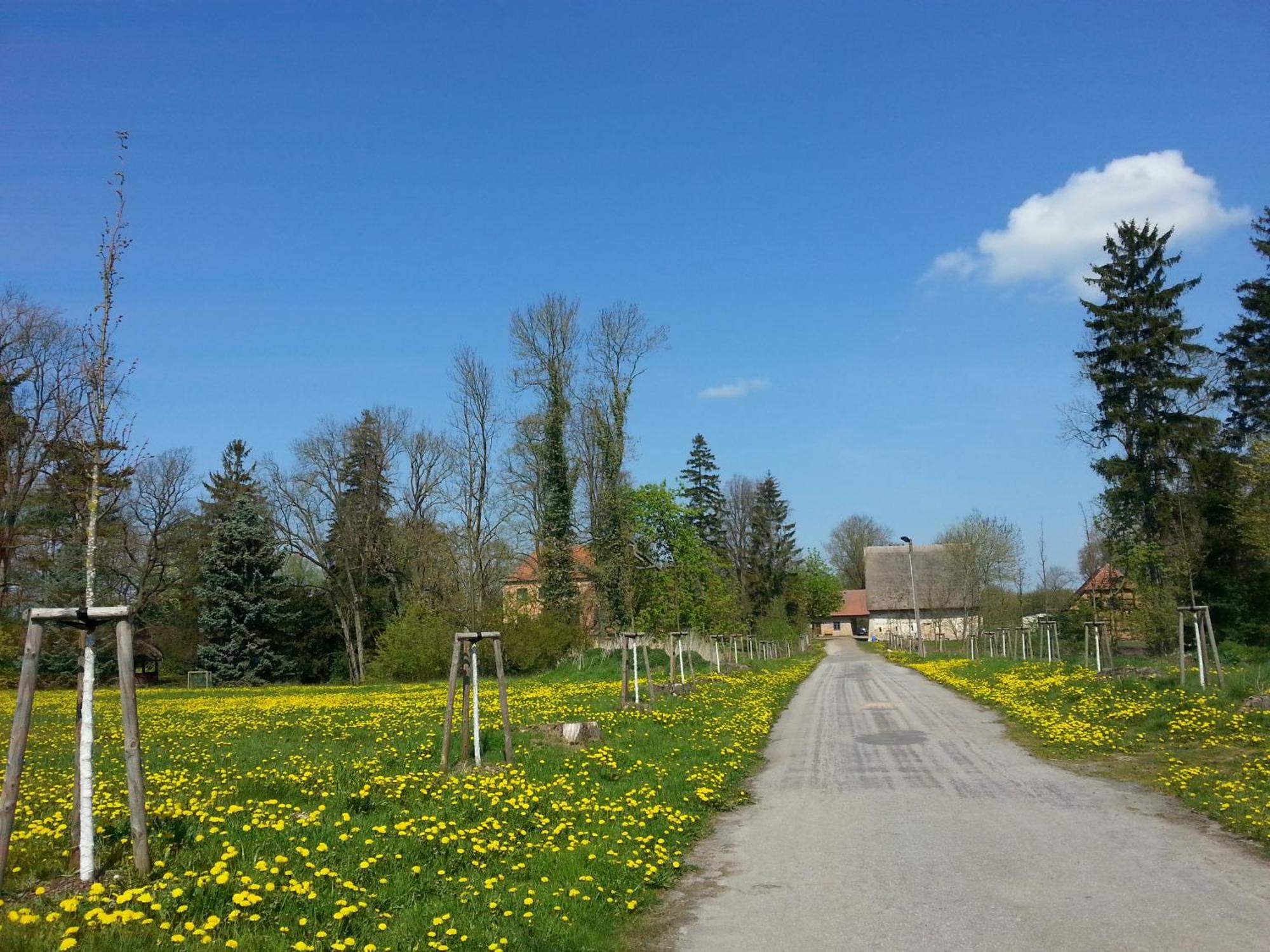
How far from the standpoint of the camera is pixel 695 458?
240 ft

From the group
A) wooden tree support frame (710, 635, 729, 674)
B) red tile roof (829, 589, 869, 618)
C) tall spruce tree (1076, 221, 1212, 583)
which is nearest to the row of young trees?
tall spruce tree (1076, 221, 1212, 583)

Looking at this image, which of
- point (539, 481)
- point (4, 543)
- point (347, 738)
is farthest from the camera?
point (539, 481)

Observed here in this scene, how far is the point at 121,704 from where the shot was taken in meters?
5.79

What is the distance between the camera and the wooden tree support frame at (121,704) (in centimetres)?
518

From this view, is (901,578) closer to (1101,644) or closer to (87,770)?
(1101,644)

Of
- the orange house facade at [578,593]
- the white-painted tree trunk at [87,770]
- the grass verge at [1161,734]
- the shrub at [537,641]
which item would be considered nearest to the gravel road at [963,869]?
the grass verge at [1161,734]

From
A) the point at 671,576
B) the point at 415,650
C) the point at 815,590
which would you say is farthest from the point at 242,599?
the point at 815,590

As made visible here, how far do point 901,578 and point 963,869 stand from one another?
8058cm

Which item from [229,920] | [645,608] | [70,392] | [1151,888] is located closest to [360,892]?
[229,920]

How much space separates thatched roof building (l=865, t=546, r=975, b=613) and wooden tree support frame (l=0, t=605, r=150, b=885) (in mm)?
76226

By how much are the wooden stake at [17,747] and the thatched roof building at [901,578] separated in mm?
76737

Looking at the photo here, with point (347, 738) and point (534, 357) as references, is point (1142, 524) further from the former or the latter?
point (347, 738)

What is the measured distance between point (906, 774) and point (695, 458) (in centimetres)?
6164

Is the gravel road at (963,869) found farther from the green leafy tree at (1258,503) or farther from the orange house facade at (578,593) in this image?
the orange house facade at (578,593)
